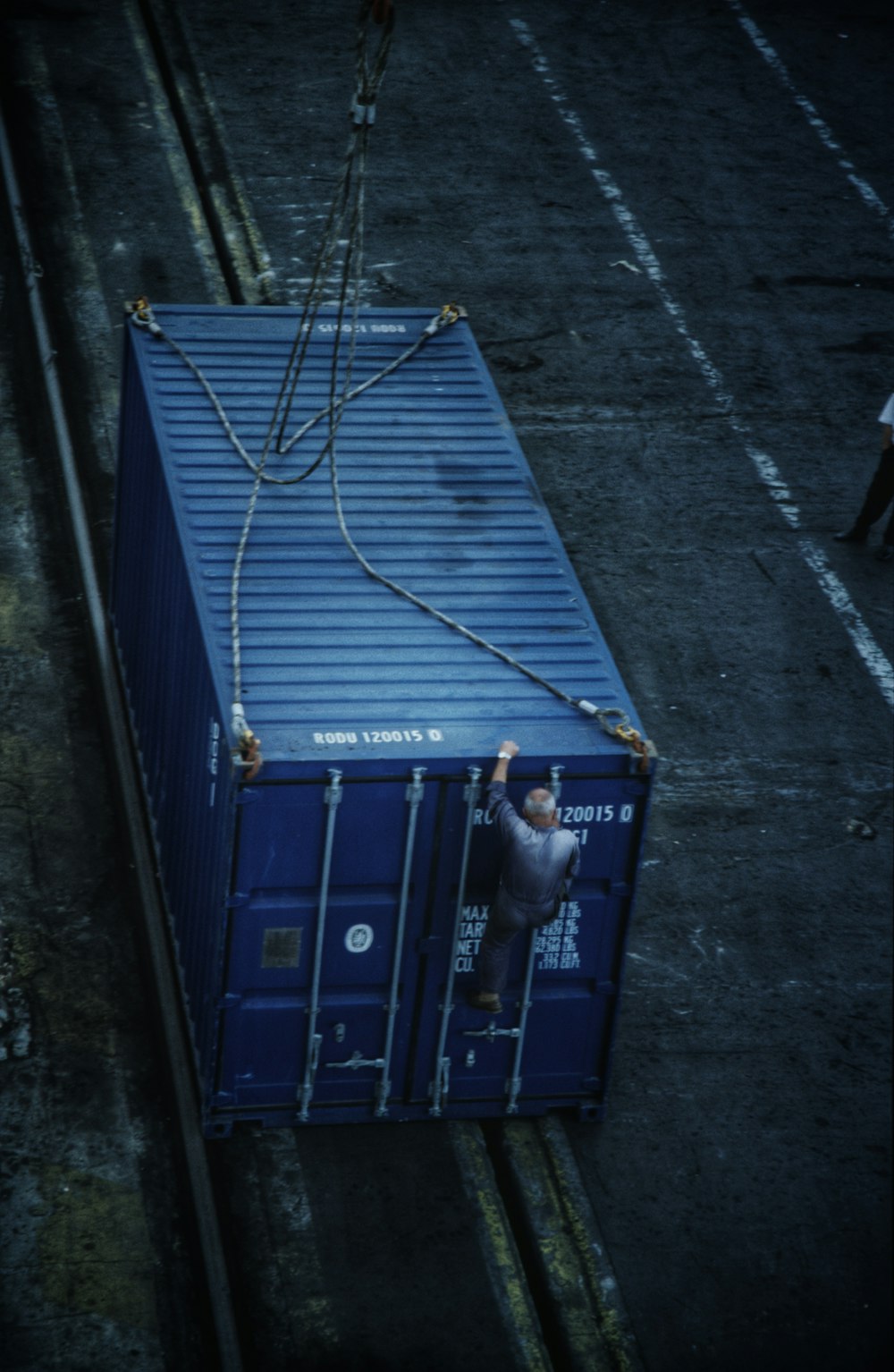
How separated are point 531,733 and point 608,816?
0.62 metres

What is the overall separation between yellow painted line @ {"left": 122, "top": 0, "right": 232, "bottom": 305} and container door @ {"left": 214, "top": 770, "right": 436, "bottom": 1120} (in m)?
10.5

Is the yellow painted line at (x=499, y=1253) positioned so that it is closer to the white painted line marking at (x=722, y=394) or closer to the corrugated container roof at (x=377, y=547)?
the corrugated container roof at (x=377, y=547)

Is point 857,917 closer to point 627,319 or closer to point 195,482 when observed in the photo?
point 195,482

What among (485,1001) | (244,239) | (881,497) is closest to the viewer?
(485,1001)

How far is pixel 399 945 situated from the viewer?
9547 millimetres

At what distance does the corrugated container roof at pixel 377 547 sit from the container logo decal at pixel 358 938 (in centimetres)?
110

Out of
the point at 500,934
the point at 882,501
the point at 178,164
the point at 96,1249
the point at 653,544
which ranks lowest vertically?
the point at 96,1249

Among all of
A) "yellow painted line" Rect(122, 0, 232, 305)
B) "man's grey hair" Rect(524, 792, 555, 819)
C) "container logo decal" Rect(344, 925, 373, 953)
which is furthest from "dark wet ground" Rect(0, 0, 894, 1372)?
"man's grey hair" Rect(524, 792, 555, 819)

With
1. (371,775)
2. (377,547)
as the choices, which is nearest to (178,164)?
(377,547)

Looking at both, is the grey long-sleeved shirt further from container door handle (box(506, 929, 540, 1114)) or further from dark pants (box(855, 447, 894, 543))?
dark pants (box(855, 447, 894, 543))

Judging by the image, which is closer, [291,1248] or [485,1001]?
[291,1248]

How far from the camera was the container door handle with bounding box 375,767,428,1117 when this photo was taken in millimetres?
9094

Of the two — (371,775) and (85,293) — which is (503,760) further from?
(85,293)

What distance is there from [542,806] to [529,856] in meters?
0.28
